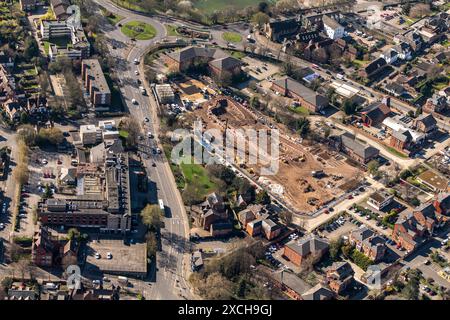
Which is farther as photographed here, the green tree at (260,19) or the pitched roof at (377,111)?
the green tree at (260,19)

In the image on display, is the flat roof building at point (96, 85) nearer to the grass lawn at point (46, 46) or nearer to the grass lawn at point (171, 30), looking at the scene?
the grass lawn at point (46, 46)

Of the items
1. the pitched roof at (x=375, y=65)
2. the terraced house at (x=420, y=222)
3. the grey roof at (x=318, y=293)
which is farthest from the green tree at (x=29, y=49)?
the terraced house at (x=420, y=222)

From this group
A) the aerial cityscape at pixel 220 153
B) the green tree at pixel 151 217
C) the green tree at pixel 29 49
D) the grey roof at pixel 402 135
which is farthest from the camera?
the green tree at pixel 29 49

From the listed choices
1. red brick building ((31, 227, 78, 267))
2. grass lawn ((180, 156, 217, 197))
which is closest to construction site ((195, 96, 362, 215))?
grass lawn ((180, 156, 217, 197))

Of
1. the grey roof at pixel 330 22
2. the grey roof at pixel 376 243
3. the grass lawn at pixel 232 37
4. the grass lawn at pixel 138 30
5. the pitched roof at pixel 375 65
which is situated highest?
the grass lawn at pixel 138 30

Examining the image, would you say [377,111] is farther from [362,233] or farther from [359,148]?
[362,233]

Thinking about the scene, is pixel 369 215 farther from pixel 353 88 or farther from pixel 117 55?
pixel 117 55
